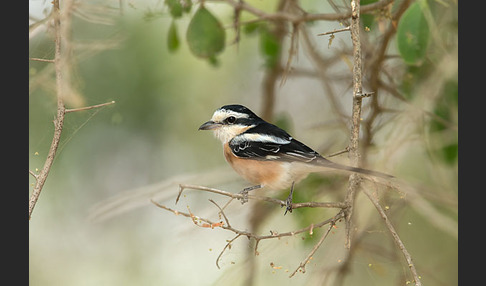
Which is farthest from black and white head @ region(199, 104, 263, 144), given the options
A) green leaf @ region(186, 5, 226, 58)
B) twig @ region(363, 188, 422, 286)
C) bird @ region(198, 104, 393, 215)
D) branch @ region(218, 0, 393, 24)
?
twig @ region(363, 188, 422, 286)

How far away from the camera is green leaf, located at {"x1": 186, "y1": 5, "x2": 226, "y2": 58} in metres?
1.52

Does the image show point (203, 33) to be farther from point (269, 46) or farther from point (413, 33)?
point (413, 33)

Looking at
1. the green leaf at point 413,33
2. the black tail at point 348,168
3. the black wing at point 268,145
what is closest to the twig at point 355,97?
the black tail at point 348,168

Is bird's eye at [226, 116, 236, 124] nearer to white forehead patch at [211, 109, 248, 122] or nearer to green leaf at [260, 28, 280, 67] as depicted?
white forehead patch at [211, 109, 248, 122]

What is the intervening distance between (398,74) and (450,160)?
30 cm

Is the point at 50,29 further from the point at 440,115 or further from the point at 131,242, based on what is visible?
the point at 440,115

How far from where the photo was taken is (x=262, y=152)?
1390 millimetres

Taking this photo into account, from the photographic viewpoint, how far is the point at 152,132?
6.15 ft

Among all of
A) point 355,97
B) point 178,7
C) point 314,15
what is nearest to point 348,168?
point 355,97

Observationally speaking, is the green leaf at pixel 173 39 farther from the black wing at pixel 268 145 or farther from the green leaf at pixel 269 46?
the black wing at pixel 268 145

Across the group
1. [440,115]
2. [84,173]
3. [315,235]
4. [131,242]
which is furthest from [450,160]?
[84,173]

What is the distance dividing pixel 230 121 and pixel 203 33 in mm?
256

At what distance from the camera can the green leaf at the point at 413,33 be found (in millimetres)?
1354

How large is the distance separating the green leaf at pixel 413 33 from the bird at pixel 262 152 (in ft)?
→ 1.10
